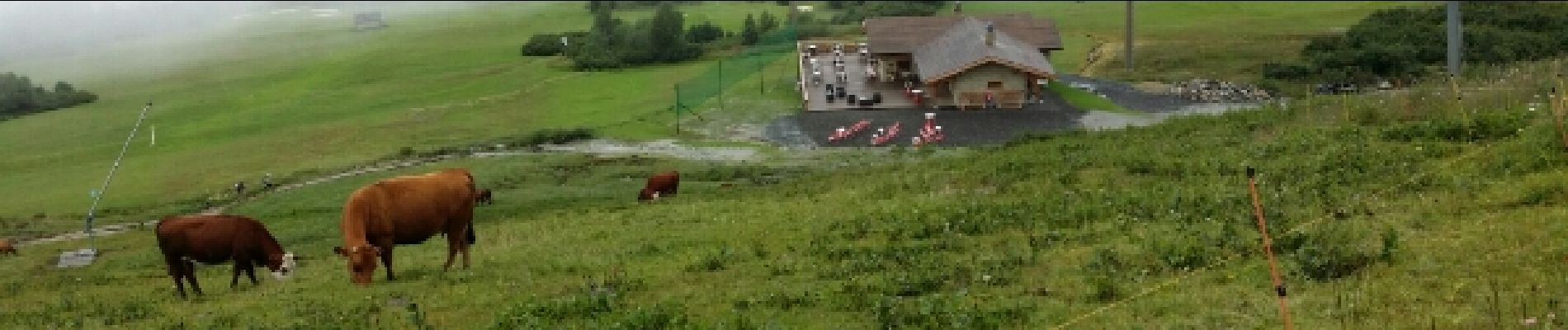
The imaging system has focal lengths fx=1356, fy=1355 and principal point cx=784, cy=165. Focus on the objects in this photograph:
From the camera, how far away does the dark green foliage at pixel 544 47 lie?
9475 cm

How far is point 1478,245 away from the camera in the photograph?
13562 millimetres

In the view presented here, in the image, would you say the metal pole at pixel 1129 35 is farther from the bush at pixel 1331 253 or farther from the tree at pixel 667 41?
the bush at pixel 1331 253

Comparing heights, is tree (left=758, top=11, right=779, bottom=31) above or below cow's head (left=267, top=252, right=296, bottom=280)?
above

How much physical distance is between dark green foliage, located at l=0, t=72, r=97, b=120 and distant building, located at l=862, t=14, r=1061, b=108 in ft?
152

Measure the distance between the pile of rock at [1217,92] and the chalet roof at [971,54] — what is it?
6.37 metres

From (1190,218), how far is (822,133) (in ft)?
114

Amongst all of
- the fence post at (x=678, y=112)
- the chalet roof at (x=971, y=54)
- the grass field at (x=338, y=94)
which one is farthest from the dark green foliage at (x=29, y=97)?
the chalet roof at (x=971, y=54)

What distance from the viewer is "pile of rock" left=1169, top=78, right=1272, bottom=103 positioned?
58.5 meters

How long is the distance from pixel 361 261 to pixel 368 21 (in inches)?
4387

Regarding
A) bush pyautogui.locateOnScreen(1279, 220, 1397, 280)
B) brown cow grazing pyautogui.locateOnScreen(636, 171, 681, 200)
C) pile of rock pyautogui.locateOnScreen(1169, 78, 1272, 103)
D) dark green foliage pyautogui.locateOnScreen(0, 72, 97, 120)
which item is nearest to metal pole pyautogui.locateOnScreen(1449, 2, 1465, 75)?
pile of rock pyautogui.locateOnScreen(1169, 78, 1272, 103)

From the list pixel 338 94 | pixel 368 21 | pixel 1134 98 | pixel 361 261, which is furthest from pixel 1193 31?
pixel 368 21

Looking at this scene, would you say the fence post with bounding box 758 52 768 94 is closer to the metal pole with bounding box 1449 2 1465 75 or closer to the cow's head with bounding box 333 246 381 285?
the metal pole with bounding box 1449 2 1465 75

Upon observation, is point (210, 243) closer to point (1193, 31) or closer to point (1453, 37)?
point (1453, 37)

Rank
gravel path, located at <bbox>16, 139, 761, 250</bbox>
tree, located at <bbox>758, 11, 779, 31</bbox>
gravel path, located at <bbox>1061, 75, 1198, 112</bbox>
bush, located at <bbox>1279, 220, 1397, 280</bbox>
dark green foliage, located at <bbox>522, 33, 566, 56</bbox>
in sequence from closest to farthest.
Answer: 1. bush, located at <bbox>1279, 220, 1397, 280</bbox>
2. gravel path, located at <bbox>16, 139, 761, 250</bbox>
3. gravel path, located at <bbox>1061, 75, 1198, 112</bbox>
4. dark green foliage, located at <bbox>522, 33, 566, 56</bbox>
5. tree, located at <bbox>758, 11, 779, 31</bbox>
